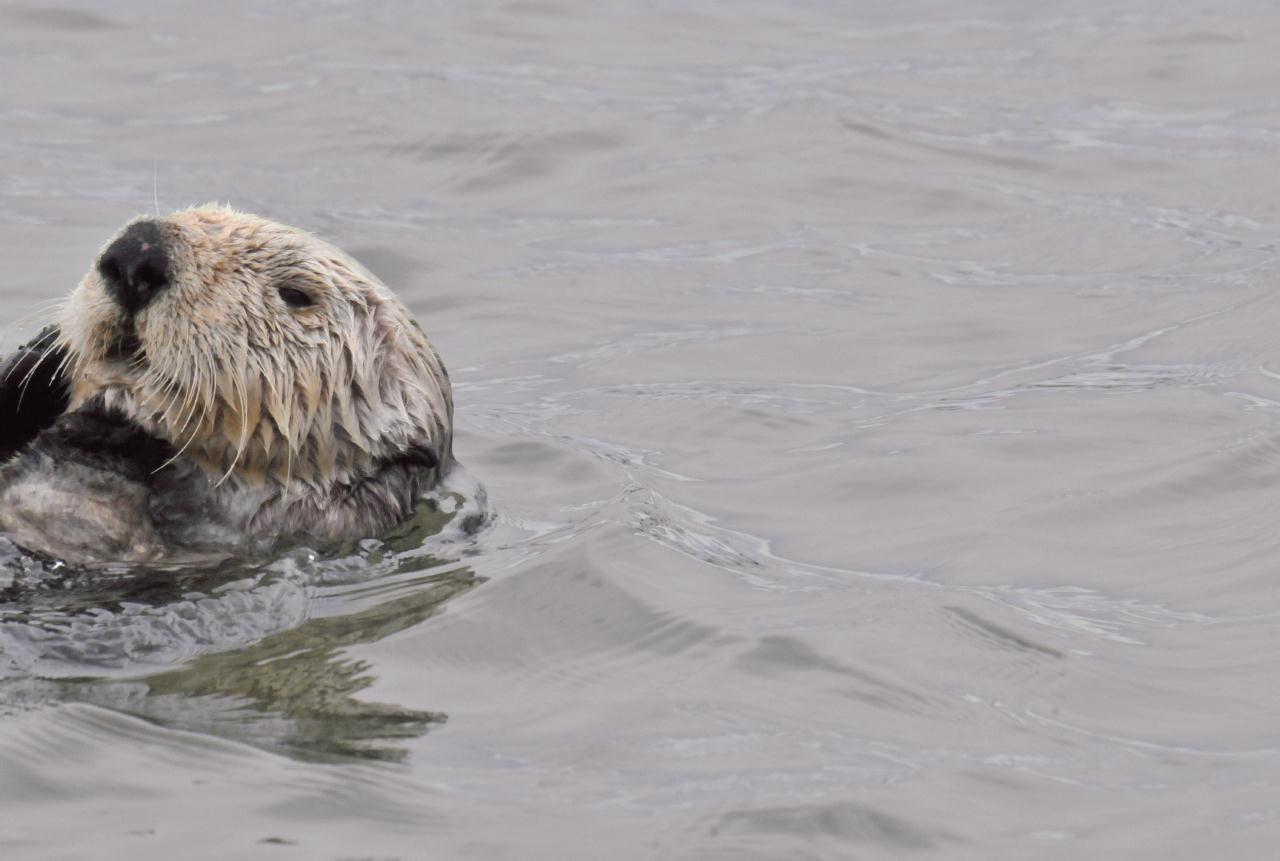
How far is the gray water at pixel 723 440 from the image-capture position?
4062mm

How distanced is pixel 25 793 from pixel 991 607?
2617 mm

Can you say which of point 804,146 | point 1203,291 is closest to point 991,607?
point 1203,291

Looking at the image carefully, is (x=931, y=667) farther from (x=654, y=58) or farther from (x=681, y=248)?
(x=654, y=58)

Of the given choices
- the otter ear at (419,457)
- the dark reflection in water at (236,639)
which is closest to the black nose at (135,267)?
the dark reflection in water at (236,639)

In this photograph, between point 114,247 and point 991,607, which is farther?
point 991,607

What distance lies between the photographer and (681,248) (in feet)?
30.3

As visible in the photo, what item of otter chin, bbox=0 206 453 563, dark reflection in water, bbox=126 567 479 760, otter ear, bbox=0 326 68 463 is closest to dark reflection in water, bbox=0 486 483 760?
dark reflection in water, bbox=126 567 479 760

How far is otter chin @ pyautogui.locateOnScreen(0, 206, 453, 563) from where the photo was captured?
4.88 metres

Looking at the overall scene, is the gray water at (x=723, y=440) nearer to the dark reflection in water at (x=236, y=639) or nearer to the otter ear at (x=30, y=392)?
the dark reflection in water at (x=236, y=639)

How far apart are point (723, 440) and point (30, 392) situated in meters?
2.61

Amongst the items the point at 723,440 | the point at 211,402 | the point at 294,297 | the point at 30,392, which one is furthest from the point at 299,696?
the point at 723,440

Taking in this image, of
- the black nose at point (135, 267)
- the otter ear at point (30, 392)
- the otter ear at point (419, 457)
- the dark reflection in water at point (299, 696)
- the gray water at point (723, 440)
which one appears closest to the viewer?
the gray water at point (723, 440)

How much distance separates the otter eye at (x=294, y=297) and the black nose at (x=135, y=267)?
392mm

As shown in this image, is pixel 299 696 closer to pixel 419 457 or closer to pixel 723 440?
pixel 419 457
